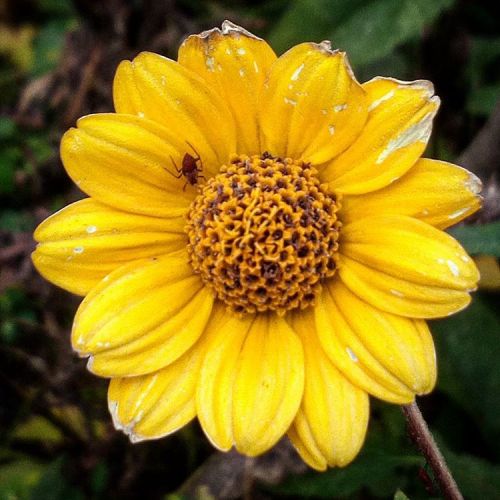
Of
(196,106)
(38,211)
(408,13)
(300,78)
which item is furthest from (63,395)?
(408,13)

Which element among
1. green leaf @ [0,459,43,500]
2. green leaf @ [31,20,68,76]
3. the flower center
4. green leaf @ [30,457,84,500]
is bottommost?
green leaf @ [0,459,43,500]

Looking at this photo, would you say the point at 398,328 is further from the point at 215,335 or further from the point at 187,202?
the point at 187,202

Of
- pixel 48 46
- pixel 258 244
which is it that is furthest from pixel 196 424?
pixel 48 46

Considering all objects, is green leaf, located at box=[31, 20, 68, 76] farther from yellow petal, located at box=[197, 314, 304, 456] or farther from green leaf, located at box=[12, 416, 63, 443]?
yellow petal, located at box=[197, 314, 304, 456]

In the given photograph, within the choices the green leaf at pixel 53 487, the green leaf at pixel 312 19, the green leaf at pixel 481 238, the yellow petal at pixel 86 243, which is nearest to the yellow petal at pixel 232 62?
the yellow petal at pixel 86 243

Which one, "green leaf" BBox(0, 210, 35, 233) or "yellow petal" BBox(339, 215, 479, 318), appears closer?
"yellow petal" BBox(339, 215, 479, 318)

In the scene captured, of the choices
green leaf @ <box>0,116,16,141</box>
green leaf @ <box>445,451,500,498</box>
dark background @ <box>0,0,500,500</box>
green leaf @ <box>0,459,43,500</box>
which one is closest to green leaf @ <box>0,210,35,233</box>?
dark background @ <box>0,0,500,500</box>
